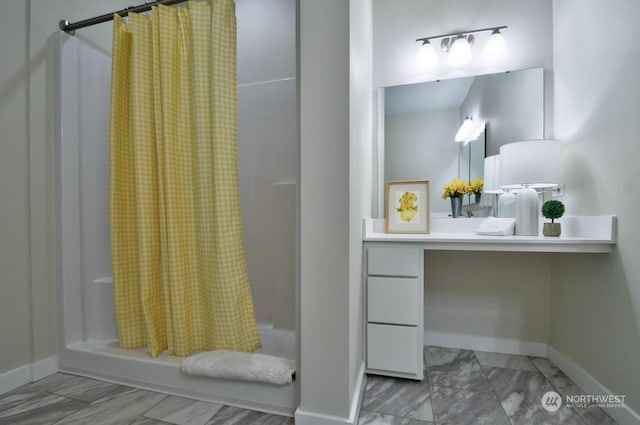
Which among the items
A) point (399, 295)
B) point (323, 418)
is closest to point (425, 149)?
point (399, 295)

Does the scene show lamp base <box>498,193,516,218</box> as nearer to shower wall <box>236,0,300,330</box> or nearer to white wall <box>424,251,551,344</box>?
white wall <box>424,251,551,344</box>

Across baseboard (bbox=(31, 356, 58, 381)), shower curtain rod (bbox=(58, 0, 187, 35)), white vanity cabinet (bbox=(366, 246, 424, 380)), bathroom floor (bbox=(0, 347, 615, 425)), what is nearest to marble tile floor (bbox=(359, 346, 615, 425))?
bathroom floor (bbox=(0, 347, 615, 425))

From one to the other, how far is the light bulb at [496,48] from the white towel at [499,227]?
103cm

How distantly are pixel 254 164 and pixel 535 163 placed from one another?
5.47 feet

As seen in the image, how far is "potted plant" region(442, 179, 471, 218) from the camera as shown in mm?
1798

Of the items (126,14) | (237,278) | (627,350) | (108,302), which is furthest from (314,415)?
(126,14)

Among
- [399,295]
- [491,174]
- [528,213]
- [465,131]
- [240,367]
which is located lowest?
[240,367]

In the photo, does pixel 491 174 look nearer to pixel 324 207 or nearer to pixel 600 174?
pixel 600 174

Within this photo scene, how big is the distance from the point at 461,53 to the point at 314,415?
2.19 m

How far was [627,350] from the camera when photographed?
1.10 metres

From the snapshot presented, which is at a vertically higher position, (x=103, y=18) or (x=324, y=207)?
(x=103, y=18)

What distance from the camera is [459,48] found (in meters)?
1.79

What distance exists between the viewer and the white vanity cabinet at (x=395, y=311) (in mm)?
1403

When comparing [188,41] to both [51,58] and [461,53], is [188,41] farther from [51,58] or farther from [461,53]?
[461,53]
